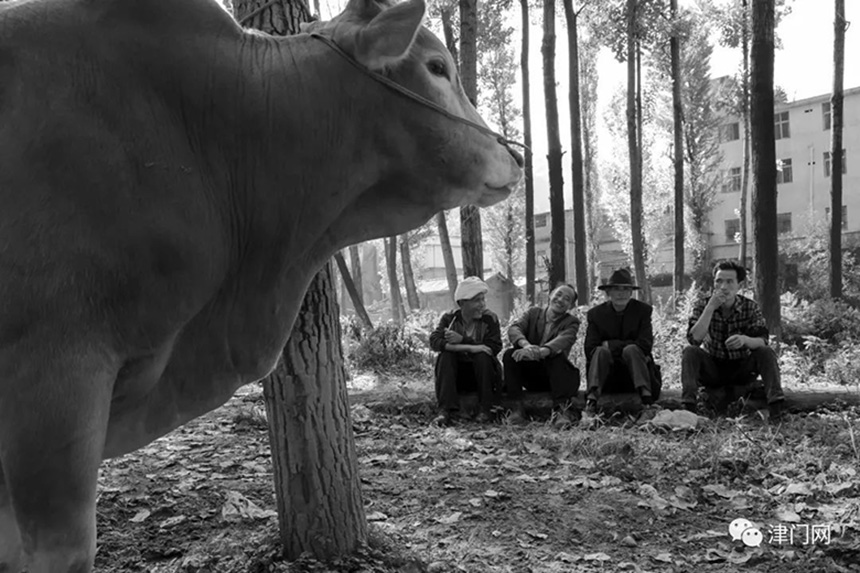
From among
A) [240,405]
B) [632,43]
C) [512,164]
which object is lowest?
[240,405]

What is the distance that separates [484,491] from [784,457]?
8.08 ft

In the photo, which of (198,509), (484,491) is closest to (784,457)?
(484,491)

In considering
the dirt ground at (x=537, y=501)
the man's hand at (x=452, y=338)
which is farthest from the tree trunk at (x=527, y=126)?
the dirt ground at (x=537, y=501)

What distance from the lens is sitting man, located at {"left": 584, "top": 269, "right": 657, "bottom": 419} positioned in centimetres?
720

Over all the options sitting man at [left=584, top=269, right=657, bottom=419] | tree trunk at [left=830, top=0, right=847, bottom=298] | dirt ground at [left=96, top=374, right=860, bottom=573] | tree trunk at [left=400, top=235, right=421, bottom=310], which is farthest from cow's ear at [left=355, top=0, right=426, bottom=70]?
tree trunk at [left=400, top=235, right=421, bottom=310]

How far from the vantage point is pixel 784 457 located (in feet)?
17.7

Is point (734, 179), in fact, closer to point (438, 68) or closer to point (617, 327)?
point (617, 327)

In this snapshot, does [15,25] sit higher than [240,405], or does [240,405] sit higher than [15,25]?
[15,25]

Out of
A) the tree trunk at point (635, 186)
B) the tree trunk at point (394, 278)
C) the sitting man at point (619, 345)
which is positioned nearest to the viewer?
the sitting man at point (619, 345)

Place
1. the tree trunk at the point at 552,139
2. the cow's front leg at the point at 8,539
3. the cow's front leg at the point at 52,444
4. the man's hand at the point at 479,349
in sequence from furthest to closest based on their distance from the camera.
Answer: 1. the tree trunk at the point at 552,139
2. the man's hand at the point at 479,349
3. the cow's front leg at the point at 8,539
4. the cow's front leg at the point at 52,444

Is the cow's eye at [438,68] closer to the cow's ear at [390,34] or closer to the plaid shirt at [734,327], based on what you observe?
the cow's ear at [390,34]

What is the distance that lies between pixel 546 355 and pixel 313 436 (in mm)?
4494

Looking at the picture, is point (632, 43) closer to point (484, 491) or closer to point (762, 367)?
point (762, 367)

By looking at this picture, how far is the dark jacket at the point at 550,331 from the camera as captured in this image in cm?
750
